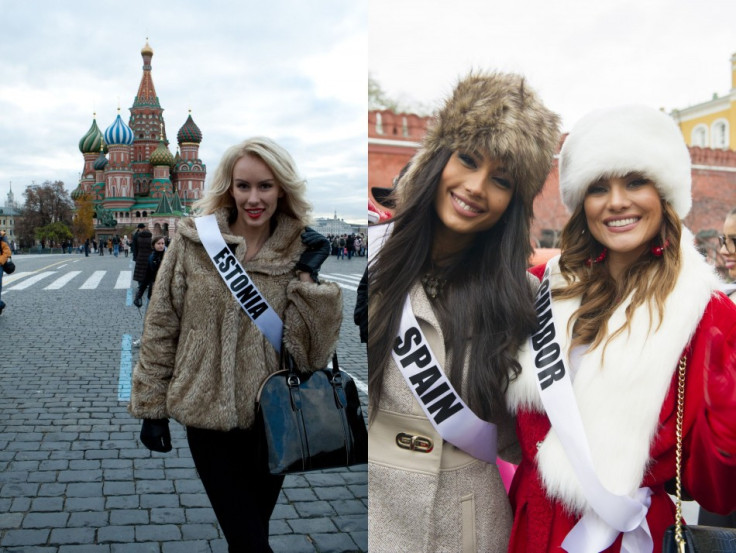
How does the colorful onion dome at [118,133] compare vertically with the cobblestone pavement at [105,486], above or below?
above

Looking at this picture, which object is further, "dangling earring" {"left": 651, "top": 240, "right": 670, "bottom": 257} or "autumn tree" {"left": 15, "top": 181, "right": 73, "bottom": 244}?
"autumn tree" {"left": 15, "top": 181, "right": 73, "bottom": 244}

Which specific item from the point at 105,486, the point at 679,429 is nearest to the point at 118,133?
the point at 105,486

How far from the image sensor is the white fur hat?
1.75m

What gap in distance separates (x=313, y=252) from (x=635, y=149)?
1138 mm

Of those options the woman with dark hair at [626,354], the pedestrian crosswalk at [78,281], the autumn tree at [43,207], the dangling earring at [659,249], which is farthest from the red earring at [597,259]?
the autumn tree at [43,207]

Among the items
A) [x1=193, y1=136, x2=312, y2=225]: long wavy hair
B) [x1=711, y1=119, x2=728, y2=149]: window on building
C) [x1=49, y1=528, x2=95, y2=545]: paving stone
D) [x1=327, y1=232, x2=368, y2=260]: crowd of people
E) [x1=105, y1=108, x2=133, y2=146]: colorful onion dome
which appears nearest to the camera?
[x1=711, y1=119, x2=728, y2=149]: window on building

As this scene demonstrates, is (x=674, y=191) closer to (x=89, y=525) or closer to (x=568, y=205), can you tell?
(x=568, y=205)

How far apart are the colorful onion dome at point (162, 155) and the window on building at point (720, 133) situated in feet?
173

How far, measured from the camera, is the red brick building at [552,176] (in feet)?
5.78

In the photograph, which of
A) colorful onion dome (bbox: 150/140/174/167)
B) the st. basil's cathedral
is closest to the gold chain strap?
the st. basil's cathedral

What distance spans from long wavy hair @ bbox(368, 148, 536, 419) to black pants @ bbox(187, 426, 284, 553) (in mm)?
721

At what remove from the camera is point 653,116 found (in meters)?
1.76

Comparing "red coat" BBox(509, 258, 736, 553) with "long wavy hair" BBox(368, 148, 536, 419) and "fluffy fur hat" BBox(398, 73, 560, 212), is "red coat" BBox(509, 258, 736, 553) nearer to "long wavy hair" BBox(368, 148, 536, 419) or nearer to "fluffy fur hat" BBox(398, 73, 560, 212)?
"long wavy hair" BBox(368, 148, 536, 419)

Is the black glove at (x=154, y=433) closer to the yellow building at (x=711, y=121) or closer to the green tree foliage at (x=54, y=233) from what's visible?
the yellow building at (x=711, y=121)
